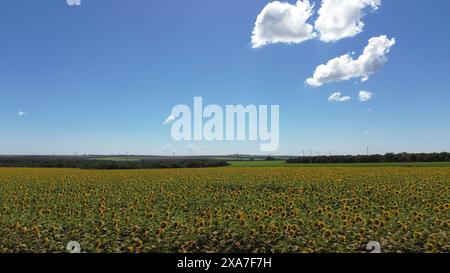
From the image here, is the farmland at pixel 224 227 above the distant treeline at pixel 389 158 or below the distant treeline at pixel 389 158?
below

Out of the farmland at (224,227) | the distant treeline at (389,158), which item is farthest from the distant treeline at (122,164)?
the farmland at (224,227)

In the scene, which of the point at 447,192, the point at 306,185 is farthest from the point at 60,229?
the point at 447,192

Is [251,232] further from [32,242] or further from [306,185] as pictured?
[306,185]

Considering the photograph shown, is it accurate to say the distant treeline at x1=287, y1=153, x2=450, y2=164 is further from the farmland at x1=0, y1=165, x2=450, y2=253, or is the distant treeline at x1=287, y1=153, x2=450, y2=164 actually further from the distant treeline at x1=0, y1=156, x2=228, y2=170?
the farmland at x1=0, y1=165, x2=450, y2=253

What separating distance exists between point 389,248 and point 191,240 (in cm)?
463

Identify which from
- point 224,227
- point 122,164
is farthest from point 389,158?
point 224,227

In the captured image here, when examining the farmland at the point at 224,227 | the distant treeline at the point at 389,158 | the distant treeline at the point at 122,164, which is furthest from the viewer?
the distant treeline at the point at 389,158

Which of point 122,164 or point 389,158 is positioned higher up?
point 389,158

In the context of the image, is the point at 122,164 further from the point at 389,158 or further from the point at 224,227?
the point at 224,227

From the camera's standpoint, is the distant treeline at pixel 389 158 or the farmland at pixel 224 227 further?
the distant treeline at pixel 389 158

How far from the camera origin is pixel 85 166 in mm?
60719

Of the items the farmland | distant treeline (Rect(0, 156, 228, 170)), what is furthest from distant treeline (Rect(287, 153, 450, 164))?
the farmland

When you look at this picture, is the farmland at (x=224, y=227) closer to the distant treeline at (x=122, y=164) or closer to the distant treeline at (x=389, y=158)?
the distant treeline at (x=122, y=164)

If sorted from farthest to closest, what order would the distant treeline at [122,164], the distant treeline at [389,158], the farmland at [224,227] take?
the distant treeline at [389,158], the distant treeline at [122,164], the farmland at [224,227]
